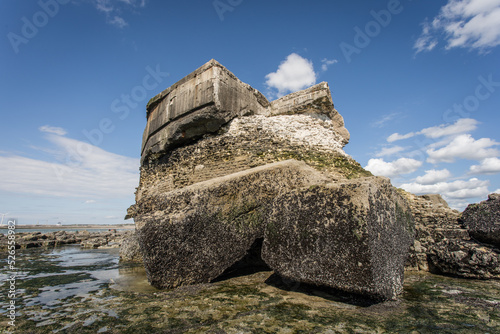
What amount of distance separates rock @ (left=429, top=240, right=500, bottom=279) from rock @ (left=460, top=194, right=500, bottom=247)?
201 mm

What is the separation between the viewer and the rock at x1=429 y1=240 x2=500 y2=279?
10.6 ft

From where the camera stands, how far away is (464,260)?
3.37 m

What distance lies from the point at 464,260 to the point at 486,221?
3.31ft

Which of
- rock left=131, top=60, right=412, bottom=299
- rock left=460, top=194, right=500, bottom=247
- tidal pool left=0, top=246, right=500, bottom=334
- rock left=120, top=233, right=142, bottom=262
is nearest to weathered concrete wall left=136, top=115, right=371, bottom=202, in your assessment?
rock left=131, top=60, right=412, bottom=299

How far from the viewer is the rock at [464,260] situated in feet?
10.6

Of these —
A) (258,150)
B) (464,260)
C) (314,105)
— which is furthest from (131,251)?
(464,260)

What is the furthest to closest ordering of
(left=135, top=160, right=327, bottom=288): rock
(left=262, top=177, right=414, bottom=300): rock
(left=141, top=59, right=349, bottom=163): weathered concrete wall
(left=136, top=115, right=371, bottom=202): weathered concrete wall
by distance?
(left=141, top=59, right=349, bottom=163): weathered concrete wall
(left=136, top=115, right=371, bottom=202): weathered concrete wall
(left=135, top=160, right=327, bottom=288): rock
(left=262, top=177, right=414, bottom=300): rock

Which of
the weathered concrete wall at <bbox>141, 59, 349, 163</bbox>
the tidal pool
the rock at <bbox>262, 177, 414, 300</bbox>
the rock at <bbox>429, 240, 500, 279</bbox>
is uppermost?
the weathered concrete wall at <bbox>141, 59, 349, 163</bbox>

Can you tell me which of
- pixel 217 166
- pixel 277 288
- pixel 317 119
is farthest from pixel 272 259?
pixel 317 119

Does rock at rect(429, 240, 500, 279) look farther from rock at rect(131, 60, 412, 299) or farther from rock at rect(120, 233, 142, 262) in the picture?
rock at rect(120, 233, 142, 262)

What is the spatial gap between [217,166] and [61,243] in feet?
39.8

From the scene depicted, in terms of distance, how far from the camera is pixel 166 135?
709 cm

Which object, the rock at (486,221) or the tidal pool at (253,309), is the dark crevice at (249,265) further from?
the rock at (486,221)

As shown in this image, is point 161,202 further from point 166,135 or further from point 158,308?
point 166,135
